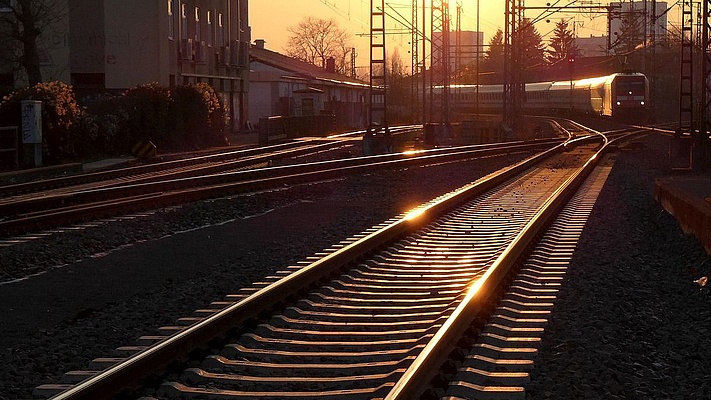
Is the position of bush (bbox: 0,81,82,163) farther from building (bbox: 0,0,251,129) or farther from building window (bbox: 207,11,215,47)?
building window (bbox: 207,11,215,47)

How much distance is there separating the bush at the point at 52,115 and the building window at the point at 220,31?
27.7 m

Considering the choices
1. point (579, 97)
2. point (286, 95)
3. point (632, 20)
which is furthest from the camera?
point (579, 97)

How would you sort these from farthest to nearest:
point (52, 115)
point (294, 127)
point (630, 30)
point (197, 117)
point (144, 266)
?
point (630, 30) < point (294, 127) < point (197, 117) < point (52, 115) < point (144, 266)

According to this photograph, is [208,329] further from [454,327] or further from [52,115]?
[52,115]

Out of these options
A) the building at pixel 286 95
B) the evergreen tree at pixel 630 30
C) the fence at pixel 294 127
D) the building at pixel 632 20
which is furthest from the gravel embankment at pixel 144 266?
the evergreen tree at pixel 630 30

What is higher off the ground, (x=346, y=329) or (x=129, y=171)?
(x=129, y=171)

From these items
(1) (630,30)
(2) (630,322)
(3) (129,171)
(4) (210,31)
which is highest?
(1) (630,30)

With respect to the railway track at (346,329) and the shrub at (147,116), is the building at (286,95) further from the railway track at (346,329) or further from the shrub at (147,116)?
the railway track at (346,329)

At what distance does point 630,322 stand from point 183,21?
4421cm

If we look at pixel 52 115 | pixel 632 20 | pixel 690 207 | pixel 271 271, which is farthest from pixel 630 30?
pixel 271 271

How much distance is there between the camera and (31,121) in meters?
26.8

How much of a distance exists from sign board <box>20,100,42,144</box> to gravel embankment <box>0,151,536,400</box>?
372 inches

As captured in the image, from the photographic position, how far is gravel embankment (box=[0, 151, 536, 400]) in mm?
7473

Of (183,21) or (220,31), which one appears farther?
(220,31)
